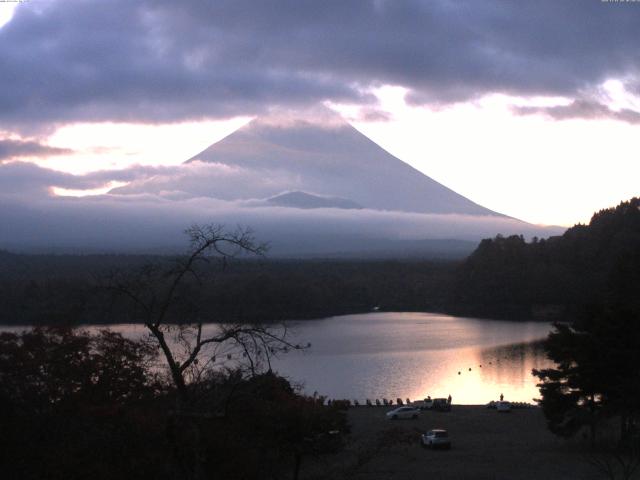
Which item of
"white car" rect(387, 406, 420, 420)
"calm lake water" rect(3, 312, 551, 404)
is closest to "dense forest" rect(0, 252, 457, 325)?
"calm lake water" rect(3, 312, 551, 404)

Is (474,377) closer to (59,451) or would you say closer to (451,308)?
(59,451)

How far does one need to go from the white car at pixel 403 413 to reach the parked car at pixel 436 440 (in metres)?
2.22

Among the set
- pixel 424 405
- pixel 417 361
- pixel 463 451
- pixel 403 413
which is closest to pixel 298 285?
pixel 417 361

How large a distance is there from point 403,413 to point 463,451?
2.79 metres

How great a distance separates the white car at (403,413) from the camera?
1316 centimetres

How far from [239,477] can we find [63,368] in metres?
1.93

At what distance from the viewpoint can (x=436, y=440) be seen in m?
10.7

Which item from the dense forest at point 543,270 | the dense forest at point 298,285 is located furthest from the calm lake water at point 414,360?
the dense forest at point 543,270

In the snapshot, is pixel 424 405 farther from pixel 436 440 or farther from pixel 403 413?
pixel 436 440

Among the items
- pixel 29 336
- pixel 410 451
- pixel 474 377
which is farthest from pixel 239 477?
pixel 474 377

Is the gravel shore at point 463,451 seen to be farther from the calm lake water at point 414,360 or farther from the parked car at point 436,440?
the calm lake water at point 414,360

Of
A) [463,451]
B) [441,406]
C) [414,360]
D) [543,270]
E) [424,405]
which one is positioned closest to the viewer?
[463,451]

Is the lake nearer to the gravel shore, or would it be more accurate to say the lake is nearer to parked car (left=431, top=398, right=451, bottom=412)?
parked car (left=431, top=398, right=451, bottom=412)

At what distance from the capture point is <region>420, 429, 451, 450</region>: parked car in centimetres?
1069
